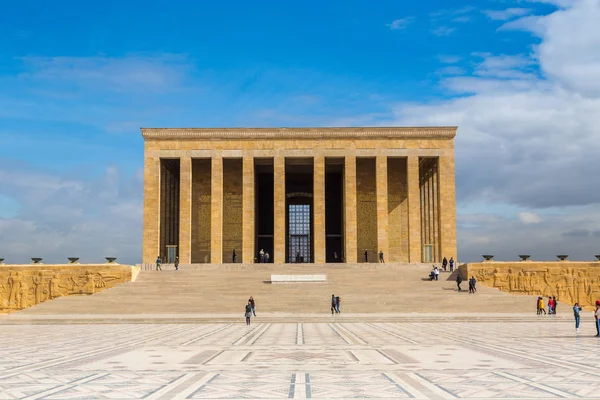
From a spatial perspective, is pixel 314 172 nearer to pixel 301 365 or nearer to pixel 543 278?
pixel 543 278

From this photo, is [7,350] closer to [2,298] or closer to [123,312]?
[123,312]

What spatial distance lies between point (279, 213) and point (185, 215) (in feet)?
19.6

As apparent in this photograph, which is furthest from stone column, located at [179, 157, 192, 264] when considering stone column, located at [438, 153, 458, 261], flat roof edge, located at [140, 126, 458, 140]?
stone column, located at [438, 153, 458, 261]

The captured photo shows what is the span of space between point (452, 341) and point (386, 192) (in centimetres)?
2571

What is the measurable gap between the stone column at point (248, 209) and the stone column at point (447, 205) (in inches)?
473

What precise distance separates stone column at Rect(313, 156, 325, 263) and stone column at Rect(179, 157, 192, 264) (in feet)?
26.2

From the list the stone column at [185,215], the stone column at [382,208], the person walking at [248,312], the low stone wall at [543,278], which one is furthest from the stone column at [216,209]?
the person walking at [248,312]

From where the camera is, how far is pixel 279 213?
131 feet

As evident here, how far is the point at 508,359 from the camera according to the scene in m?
11.4

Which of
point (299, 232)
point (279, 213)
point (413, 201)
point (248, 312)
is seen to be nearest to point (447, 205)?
point (413, 201)

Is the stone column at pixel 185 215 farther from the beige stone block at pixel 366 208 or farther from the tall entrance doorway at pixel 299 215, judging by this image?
the beige stone block at pixel 366 208

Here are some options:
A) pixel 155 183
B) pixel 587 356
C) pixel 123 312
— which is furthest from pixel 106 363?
pixel 155 183

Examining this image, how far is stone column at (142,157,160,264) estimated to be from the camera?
130ft

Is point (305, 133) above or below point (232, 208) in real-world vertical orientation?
above
